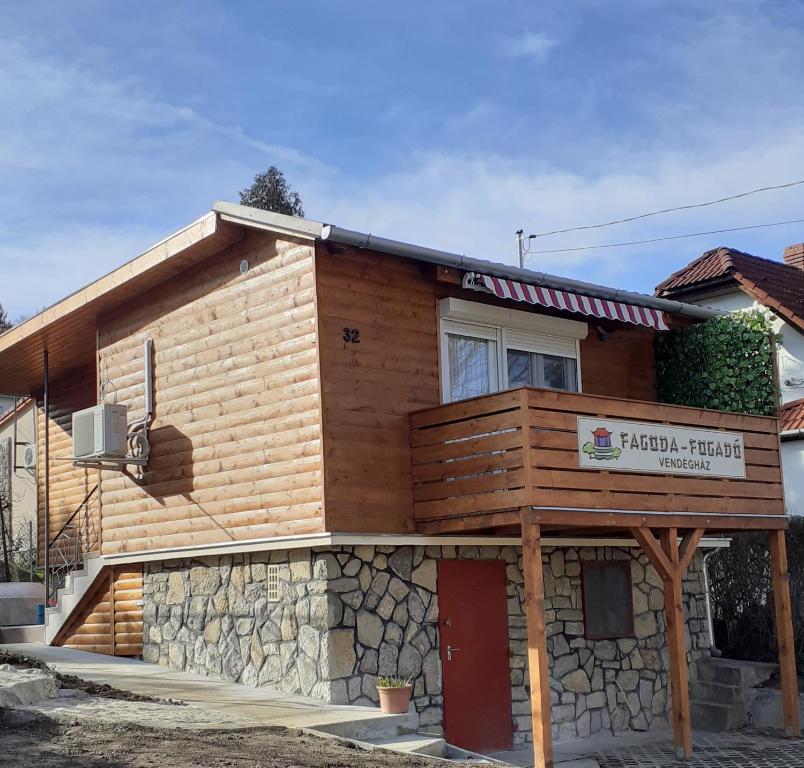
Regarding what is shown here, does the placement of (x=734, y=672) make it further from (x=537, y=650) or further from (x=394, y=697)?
(x=394, y=697)

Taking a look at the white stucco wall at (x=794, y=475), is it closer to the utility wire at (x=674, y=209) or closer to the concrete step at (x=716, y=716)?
the utility wire at (x=674, y=209)

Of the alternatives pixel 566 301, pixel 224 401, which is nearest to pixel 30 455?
pixel 224 401

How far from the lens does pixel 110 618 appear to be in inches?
630

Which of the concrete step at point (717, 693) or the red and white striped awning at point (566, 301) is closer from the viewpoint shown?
the red and white striped awning at point (566, 301)

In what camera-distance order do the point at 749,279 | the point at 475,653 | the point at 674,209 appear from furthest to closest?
the point at 674,209
the point at 749,279
the point at 475,653

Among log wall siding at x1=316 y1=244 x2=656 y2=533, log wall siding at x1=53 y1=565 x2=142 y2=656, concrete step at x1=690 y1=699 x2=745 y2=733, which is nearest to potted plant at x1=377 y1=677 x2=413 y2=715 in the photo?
log wall siding at x1=316 y1=244 x2=656 y2=533

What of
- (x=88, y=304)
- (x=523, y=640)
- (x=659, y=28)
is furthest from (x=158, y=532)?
(x=659, y=28)

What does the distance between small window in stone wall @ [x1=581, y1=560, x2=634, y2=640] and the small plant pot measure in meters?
3.96

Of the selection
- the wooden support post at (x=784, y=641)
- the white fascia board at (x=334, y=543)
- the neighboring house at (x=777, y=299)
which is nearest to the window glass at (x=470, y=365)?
the white fascia board at (x=334, y=543)

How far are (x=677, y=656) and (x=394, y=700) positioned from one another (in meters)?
3.62

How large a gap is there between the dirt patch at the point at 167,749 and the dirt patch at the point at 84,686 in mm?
1678

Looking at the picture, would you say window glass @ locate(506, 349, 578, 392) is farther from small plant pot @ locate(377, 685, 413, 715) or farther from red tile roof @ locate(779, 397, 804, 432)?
red tile roof @ locate(779, 397, 804, 432)

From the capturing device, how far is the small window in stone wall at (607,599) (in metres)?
15.1

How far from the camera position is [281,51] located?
1315 cm
